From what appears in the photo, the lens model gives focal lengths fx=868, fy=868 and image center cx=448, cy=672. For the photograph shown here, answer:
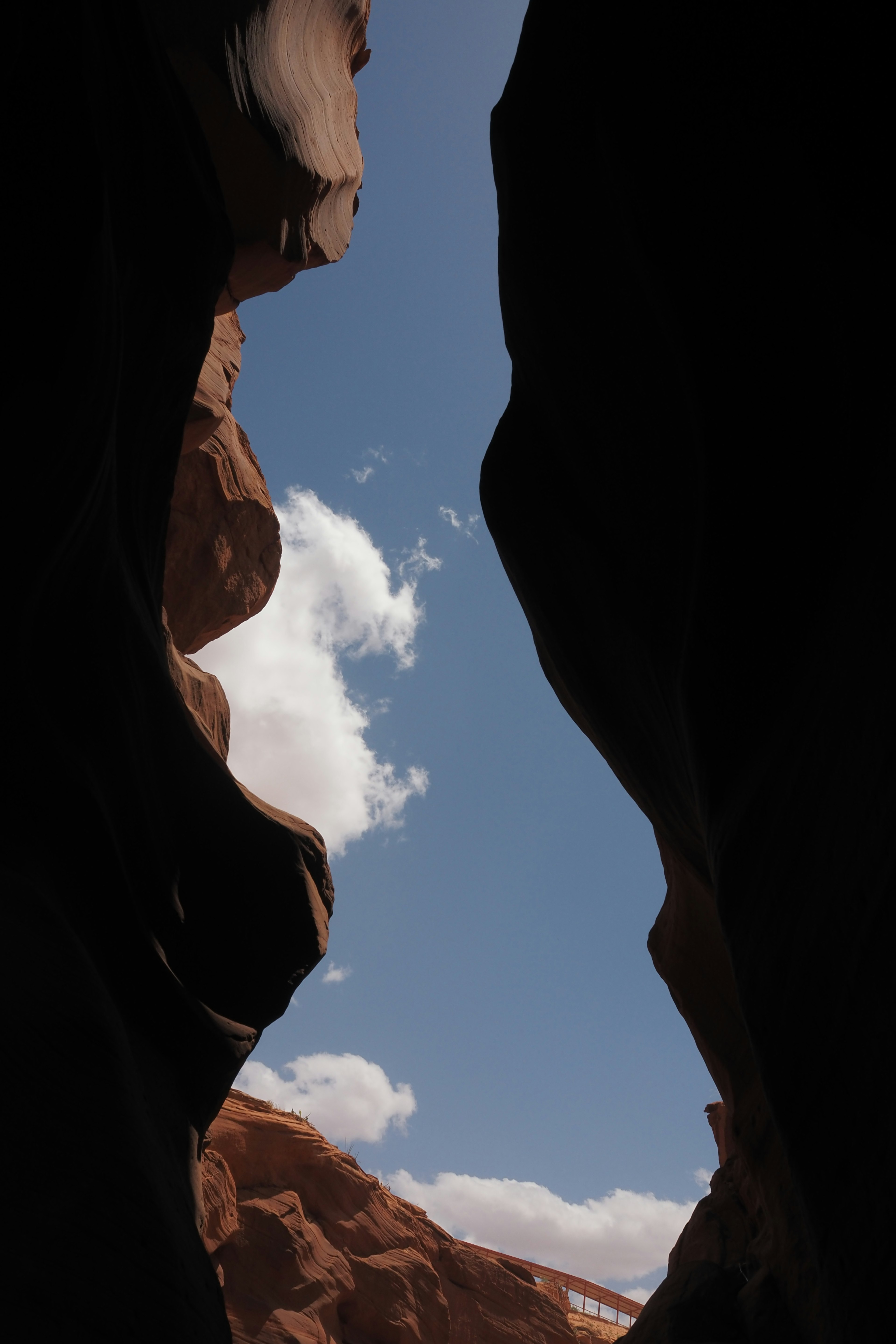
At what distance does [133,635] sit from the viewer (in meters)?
6.39

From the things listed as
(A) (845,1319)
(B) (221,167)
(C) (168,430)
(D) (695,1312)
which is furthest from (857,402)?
(B) (221,167)

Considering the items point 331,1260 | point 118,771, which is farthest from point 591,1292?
point 118,771

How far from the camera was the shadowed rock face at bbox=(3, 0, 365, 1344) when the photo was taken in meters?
3.81

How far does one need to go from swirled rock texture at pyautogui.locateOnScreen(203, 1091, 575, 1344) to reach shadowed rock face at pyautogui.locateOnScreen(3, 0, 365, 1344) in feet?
37.6

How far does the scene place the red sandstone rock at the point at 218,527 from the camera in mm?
14328

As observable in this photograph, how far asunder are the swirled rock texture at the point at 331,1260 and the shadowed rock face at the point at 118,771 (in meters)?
11.5

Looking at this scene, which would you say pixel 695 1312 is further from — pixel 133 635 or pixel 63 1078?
pixel 133 635

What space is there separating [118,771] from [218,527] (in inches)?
376

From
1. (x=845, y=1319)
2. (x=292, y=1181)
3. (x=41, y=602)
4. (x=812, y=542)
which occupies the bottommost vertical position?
(x=292, y=1181)

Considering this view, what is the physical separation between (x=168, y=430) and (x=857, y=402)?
19.0ft

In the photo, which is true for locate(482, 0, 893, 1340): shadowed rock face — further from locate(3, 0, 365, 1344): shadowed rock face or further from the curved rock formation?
the curved rock formation

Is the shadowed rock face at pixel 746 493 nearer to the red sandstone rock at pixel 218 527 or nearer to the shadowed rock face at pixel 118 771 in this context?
the shadowed rock face at pixel 118 771

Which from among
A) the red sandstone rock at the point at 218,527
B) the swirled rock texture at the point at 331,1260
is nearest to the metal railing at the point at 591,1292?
the swirled rock texture at the point at 331,1260

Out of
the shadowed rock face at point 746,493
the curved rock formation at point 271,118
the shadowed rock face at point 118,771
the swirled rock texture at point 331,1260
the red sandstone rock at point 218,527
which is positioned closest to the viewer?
the shadowed rock face at point 118,771
